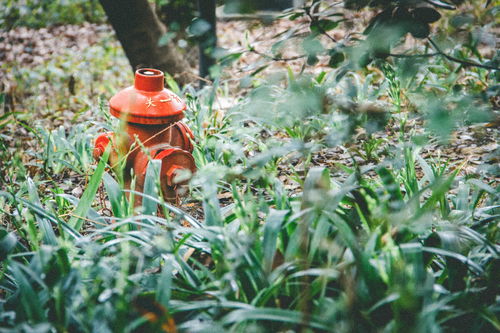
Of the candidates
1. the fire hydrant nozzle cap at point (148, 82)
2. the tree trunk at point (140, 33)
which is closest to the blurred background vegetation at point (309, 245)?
the fire hydrant nozzle cap at point (148, 82)

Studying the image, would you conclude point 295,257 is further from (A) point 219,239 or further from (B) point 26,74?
(B) point 26,74

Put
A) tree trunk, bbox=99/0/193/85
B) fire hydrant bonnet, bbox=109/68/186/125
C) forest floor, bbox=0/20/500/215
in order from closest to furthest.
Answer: fire hydrant bonnet, bbox=109/68/186/125
forest floor, bbox=0/20/500/215
tree trunk, bbox=99/0/193/85

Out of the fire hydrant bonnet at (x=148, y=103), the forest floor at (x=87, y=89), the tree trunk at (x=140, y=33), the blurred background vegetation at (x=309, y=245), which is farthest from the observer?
the tree trunk at (x=140, y=33)

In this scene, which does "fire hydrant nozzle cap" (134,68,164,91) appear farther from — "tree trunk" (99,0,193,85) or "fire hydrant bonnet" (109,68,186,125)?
"tree trunk" (99,0,193,85)

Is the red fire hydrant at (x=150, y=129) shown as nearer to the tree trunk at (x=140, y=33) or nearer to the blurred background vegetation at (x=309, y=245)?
the blurred background vegetation at (x=309, y=245)

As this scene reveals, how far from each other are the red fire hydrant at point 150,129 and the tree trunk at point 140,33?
1.52m

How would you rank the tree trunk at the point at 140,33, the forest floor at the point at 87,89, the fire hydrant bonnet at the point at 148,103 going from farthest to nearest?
1. the tree trunk at the point at 140,33
2. the forest floor at the point at 87,89
3. the fire hydrant bonnet at the point at 148,103

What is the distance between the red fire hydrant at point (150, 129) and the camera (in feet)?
6.02

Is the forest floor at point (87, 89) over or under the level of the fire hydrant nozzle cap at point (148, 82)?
under

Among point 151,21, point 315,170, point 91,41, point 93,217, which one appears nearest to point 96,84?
point 151,21

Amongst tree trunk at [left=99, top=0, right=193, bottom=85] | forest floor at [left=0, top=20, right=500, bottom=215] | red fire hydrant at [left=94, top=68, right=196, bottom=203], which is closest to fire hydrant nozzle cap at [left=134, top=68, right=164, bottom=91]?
red fire hydrant at [left=94, top=68, right=196, bottom=203]

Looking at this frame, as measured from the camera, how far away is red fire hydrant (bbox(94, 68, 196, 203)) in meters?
1.84

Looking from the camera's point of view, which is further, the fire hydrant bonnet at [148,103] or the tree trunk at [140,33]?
the tree trunk at [140,33]

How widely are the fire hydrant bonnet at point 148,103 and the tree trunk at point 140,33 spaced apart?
1.51m
